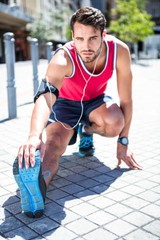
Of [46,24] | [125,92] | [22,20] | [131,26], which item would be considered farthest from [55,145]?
[46,24]

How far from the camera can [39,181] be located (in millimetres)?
2098

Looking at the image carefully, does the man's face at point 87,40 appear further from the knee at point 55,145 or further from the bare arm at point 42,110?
the knee at point 55,145

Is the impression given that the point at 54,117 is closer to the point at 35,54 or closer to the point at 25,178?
the point at 25,178

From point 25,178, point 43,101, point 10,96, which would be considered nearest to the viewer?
point 25,178

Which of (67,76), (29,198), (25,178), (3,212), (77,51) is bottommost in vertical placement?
(3,212)

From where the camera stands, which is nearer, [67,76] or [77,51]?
[77,51]

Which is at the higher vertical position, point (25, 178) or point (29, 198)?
point (25, 178)

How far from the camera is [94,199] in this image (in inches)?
96.7

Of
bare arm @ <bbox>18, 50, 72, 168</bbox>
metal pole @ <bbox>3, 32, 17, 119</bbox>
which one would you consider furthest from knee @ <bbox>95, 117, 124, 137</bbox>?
metal pole @ <bbox>3, 32, 17, 119</bbox>

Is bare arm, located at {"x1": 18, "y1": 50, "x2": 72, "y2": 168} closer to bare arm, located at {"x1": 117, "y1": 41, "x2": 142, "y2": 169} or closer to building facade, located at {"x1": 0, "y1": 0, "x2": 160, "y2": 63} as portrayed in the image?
bare arm, located at {"x1": 117, "y1": 41, "x2": 142, "y2": 169}

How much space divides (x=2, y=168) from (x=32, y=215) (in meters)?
1.07

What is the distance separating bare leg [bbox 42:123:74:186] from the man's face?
0.70 metres

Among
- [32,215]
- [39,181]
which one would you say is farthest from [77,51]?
[32,215]

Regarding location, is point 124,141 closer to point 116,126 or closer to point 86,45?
point 116,126
